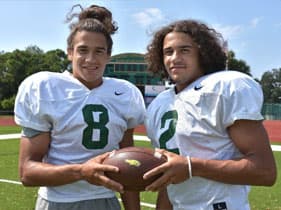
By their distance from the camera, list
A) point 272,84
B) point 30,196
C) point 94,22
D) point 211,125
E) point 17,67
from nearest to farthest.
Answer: point 211,125, point 94,22, point 30,196, point 17,67, point 272,84

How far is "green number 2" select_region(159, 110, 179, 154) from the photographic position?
2500mm

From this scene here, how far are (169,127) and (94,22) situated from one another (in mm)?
736

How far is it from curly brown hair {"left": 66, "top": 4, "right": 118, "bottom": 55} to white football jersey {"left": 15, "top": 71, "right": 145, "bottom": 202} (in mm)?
263

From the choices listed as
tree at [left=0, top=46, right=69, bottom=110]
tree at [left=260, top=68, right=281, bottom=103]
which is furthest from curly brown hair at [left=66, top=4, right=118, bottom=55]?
tree at [left=260, top=68, right=281, bottom=103]

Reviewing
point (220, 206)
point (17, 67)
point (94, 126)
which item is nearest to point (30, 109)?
point (94, 126)

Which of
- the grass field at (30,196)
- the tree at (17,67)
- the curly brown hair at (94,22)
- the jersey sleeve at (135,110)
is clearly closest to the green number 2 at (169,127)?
the jersey sleeve at (135,110)

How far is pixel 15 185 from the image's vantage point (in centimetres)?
745

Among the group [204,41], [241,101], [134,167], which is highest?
[204,41]

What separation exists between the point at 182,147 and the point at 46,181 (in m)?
0.68

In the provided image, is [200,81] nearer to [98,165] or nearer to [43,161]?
[98,165]

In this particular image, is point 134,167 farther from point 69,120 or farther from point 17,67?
point 17,67

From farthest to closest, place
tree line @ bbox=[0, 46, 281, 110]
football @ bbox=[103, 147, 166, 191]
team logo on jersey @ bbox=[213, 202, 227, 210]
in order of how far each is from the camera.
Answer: tree line @ bbox=[0, 46, 281, 110], team logo on jersey @ bbox=[213, 202, 227, 210], football @ bbox=[103, 147, 166, 191]

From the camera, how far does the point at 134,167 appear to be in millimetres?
2188

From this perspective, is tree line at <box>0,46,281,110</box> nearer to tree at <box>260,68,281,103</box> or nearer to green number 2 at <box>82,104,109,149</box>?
tree at <box>260,68,281,103</box>
